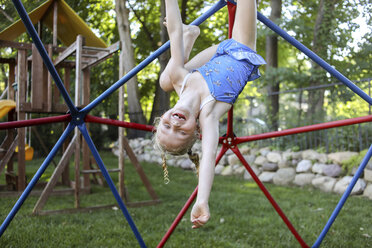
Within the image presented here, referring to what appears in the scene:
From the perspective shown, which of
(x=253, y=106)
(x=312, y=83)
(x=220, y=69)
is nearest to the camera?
(x=220, y=69)

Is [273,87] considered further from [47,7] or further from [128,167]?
[47,7]

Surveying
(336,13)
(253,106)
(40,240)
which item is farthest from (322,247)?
(253,106)

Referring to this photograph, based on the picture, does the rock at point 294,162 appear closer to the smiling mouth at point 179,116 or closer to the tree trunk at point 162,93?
the tree trunk at point 162,93

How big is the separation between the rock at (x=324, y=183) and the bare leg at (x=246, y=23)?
11.0 ft

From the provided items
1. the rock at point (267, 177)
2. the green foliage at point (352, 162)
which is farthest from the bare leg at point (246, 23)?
the rock at point (267, 177)

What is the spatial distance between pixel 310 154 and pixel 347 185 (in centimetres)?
92

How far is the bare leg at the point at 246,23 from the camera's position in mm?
2064

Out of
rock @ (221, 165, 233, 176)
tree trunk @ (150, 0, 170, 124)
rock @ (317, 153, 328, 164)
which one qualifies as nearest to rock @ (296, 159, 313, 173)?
rock @ (317, 153, 328, 164)

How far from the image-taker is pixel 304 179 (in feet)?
17.6

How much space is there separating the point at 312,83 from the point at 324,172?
183cm

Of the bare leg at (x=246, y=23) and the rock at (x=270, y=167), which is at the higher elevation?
the bare leg at (x=246, y=23)

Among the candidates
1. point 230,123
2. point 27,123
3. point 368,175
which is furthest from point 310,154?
point 27,123

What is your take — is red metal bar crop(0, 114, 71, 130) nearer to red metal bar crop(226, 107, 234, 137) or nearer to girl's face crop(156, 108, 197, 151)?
girl's face crop(156, 108, 197, 151)

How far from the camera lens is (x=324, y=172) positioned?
5.20 meters
